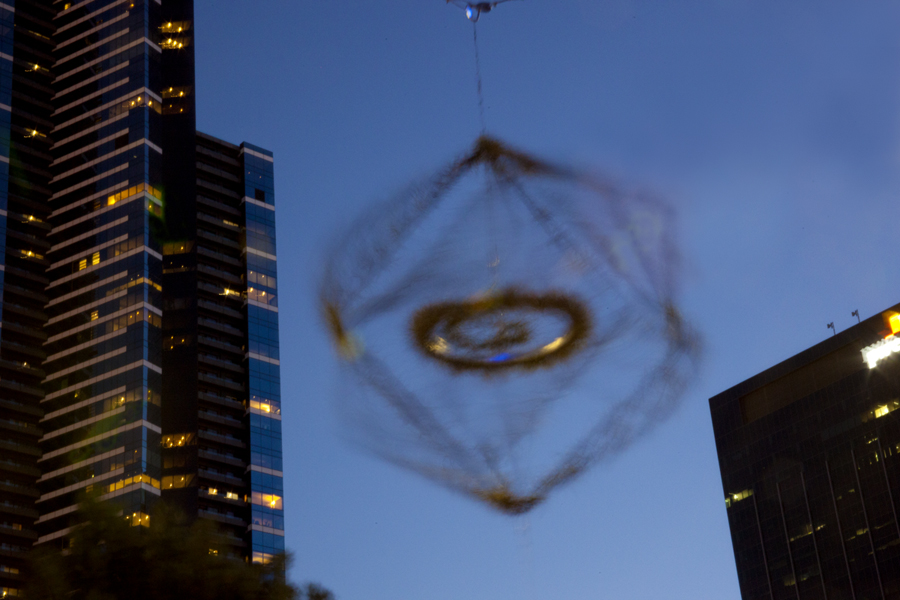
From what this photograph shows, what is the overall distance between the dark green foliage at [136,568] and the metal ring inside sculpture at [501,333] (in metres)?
30.1

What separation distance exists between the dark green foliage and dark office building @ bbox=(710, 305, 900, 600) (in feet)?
501

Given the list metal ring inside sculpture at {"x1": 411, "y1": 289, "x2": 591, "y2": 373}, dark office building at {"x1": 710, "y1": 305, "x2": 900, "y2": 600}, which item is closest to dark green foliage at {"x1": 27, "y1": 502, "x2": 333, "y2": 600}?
metal ring inside sculpture at {"x1": 411, "y1": 289, "x2": 591, "y2": 373}

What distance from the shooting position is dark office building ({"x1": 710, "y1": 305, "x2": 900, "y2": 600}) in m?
179

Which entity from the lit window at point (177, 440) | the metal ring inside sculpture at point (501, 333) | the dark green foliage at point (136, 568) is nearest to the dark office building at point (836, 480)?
the lit window at point (177, 440)

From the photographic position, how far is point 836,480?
188 meters

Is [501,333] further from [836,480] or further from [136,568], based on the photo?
[836,480]

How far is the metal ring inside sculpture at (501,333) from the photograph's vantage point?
7069 centimetres

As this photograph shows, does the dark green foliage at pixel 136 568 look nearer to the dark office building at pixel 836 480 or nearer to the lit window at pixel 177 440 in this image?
the dark office building at pixel 836 480

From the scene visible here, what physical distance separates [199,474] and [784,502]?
9353cm

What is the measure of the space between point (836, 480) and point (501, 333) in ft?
430

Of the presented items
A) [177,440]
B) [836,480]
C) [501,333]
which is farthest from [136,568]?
[836,480]

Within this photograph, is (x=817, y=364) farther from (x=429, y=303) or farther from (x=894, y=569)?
(x=429, y=303)

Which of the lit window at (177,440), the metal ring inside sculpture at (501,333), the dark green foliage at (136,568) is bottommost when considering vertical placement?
the dark green foliage at (136,568)

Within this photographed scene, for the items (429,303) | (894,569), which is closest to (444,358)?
(429,303)
